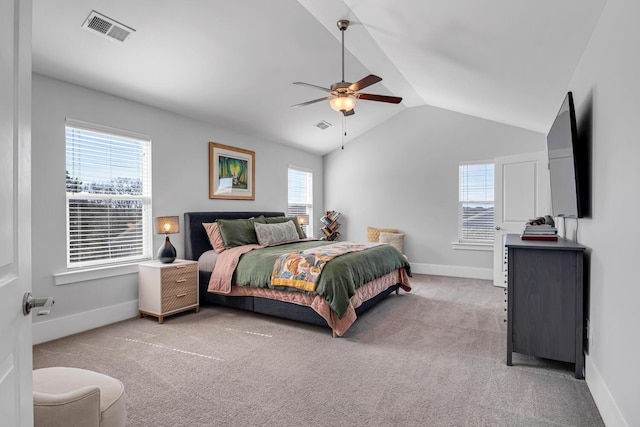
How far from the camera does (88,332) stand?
3516 mm

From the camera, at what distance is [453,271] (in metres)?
6.36

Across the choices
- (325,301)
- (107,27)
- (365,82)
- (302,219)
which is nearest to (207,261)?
(325,301)

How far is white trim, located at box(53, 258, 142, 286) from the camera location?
3.40 metres

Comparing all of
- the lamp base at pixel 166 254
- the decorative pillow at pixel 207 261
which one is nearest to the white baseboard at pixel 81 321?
the lamp base at pixel 166 254

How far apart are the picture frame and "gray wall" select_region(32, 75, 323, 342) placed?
0.10 m

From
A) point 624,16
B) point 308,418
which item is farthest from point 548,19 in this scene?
point 308,418

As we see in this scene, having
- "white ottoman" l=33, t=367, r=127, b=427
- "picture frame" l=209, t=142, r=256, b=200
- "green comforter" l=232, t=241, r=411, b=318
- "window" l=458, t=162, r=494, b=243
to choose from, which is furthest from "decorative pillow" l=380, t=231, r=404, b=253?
"white ottoman" l=33, t=367, r=127, b=427

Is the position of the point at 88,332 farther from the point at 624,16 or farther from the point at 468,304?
the point at 624,16

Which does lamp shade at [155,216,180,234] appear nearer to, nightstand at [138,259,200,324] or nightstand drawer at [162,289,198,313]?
nightstand at [138,259,200,324]

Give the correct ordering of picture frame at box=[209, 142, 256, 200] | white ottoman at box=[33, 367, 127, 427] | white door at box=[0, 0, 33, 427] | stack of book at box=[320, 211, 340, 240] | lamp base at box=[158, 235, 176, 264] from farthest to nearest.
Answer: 1. stack of book at box=[320, 211, 340, 240]
2. picture frame at box=[209, 142, 256, 200]
3. lamp base at box=[158, 235, 176, 264]
4. white ottoman at box=[33, 367, 127, 427]
5. white door at box=[0, 0, 33, 427]

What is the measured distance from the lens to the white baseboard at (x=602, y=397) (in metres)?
1.83

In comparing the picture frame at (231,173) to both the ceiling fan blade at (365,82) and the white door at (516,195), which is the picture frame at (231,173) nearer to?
the ceiling fan blade at (365,82)

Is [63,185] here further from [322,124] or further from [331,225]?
[331,225]

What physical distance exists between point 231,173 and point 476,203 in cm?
423
